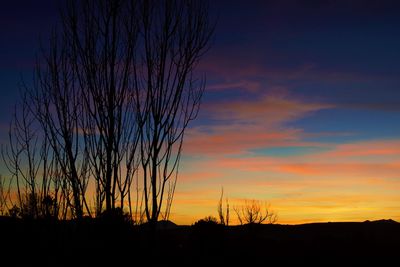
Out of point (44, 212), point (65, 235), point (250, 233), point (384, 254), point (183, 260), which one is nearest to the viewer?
point (65, 235)

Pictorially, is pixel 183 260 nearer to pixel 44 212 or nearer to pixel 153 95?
pixel 44 212

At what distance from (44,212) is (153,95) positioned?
157 inches

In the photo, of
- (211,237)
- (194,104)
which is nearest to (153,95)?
(194,104)

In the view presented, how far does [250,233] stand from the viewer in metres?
16.4

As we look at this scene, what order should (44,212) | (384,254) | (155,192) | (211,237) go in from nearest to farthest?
(155,192) → (44,212) → (384,254) → (211,237)

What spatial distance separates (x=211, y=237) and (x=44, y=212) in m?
5.44

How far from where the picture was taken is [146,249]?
7371mm

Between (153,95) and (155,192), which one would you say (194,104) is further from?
(155,192)

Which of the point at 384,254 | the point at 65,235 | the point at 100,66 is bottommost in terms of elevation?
the point at 384,254

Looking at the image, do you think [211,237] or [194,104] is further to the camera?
[211,237]

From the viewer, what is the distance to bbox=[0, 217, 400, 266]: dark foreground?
24.5 ft

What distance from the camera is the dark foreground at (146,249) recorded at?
747 cm

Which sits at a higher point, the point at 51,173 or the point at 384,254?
the point at 51,173

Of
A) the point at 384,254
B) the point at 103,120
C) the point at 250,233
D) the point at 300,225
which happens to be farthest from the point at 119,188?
the point at 300,225
